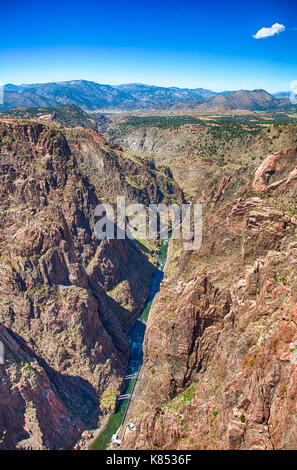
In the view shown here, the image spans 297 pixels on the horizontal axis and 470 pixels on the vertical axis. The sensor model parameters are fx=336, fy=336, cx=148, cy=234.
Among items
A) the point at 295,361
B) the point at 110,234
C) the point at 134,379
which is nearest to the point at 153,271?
the point at 110,234

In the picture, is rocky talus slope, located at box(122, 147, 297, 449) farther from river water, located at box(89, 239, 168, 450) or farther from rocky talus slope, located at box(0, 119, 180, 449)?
rocky talus slope, located at box(0, 119, 180, 449)

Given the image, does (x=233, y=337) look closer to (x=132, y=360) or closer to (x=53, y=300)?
(x=53, y=300)

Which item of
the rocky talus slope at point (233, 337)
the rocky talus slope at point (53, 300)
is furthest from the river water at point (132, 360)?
the rocky talus slope at point (233, 337)

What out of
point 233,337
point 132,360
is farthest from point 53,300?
point 233,337

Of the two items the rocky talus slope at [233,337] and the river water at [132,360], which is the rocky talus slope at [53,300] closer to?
the river water at [132,360]

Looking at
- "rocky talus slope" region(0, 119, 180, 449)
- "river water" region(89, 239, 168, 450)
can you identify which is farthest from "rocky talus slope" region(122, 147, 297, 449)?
"rocky talus slope" region(0, 119, 180, 449)

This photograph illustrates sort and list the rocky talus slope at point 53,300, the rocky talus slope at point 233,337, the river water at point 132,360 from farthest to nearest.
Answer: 1. the river water at point 132,360
2. the rocky talus slope at point 53,300
3. the rocky talus slope at point 233,337
